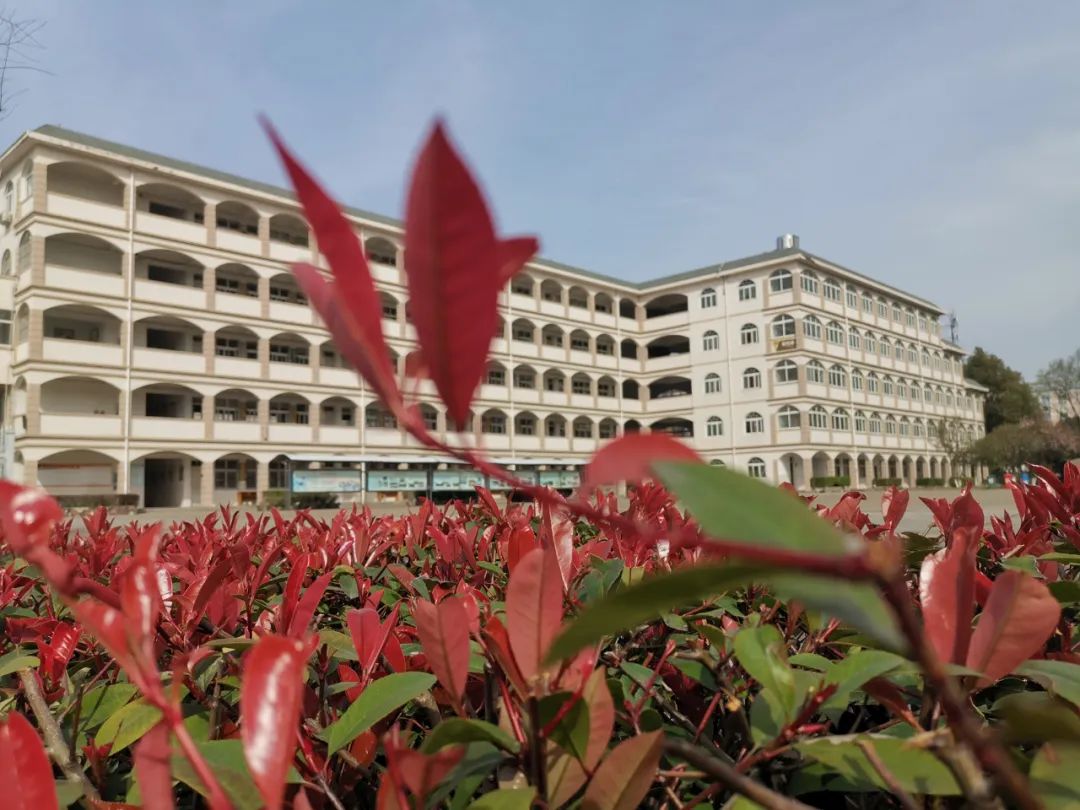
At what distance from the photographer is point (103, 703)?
2.08 ft

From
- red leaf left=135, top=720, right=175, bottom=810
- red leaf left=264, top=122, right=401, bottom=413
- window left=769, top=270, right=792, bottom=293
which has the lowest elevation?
red leaf left=135, top=720, right=175, bottom=810

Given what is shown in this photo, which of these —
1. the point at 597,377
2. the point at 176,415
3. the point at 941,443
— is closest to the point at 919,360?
the point at 941,443

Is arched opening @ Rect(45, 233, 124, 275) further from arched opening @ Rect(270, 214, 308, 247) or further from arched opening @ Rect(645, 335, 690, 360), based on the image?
arched opening @ Rect(645, 335, 690, 360)

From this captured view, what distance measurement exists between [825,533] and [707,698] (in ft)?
1.68

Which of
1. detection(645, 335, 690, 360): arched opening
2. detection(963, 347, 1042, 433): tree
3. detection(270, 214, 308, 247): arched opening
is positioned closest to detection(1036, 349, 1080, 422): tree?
detection(963, 347, 1042, 433): tree

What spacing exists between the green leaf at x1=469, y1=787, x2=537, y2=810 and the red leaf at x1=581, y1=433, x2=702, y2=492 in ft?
0.64

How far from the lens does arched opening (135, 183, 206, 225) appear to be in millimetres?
20219

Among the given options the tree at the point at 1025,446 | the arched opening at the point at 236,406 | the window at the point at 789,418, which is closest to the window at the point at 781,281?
the window at the point at 789,418

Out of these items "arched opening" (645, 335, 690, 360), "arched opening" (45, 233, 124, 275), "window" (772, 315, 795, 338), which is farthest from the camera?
"arched opening" (645, 335, 690, 360)

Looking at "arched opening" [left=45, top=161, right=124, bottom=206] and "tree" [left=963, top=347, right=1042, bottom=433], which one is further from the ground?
"arched opening" [left=45, top=161, right=124, bottom=206]

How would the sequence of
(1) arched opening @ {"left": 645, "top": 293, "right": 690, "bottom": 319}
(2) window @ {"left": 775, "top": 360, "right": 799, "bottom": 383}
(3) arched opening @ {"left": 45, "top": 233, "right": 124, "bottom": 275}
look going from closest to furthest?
(3) arched opening @ {"left": 45, "top": 233, "right": 124, "bottom": 275}
(2) window @ {"left": 775, "top": 360, "right": 799, "bottom": 383}
(1) arched opening @ {"left": 645, "top": 293, "right": 690, "bottom": 319}

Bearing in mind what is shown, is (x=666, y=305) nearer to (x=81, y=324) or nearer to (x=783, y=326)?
(x=783, y=326)

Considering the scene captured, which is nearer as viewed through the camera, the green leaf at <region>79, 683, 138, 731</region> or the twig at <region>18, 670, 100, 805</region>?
the twig at <region>18, 670, 100, 805</region>

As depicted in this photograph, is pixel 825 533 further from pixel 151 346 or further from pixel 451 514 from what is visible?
pixel 151 346
